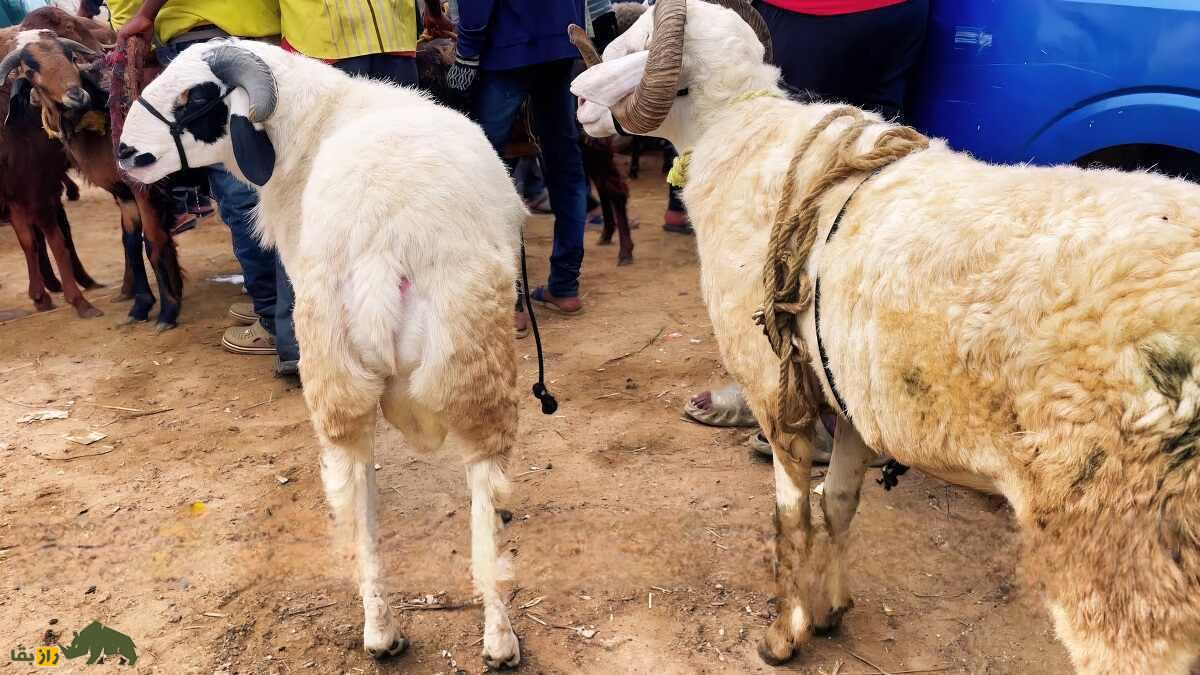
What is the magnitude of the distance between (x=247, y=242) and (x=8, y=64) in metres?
2.06

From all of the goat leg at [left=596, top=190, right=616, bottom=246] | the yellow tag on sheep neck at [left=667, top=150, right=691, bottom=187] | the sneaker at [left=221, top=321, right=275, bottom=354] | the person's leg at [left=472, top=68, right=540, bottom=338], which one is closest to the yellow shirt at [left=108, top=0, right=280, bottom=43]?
the person's leg at [left=472, top=68, right=540, bottom=338]

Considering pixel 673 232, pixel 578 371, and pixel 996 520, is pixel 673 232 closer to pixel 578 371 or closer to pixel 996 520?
pixel 578 371

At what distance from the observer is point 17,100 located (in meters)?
5.48

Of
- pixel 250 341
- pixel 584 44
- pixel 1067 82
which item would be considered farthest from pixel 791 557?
pixel 250 341

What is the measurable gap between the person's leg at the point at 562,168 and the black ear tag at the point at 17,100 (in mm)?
3309

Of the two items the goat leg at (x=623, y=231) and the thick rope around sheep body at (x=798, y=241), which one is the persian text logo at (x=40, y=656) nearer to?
the thick rope around sheep body at (x=798, y=241)

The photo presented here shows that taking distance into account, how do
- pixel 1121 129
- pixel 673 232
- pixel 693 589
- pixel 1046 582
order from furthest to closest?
pixel 673 232, pixel 1121 129, pixel 693 589, pixel 1046 582


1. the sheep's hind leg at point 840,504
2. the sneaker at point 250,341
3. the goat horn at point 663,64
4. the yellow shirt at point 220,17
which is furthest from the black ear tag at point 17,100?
the sheep's hind leg at point 840,504

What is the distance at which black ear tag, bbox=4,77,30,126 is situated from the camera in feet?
17.5

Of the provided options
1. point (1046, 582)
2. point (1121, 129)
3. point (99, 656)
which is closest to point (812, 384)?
point (1046, 582)

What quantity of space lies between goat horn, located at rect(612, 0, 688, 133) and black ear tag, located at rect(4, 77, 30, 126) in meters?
4.70

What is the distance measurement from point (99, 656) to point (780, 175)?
8.58ft

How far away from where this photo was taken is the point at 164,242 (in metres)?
5.58

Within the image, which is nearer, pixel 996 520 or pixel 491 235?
pixel 491 235
